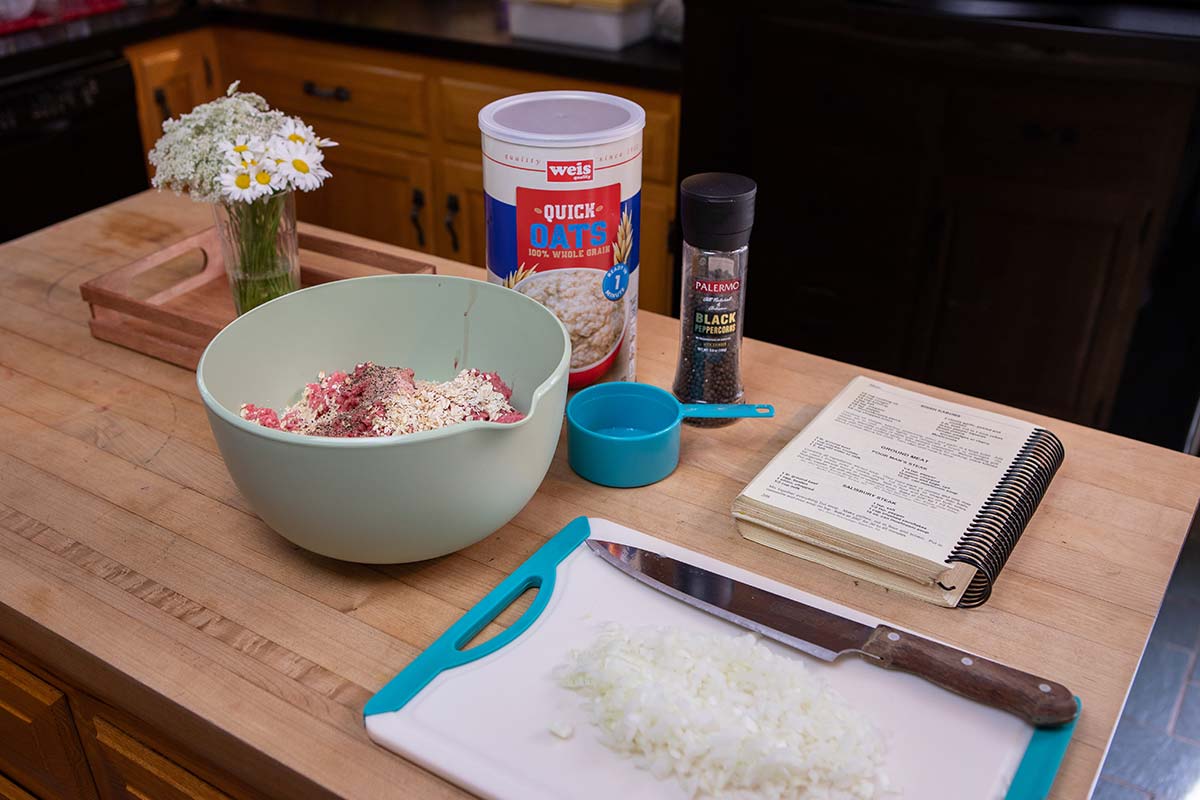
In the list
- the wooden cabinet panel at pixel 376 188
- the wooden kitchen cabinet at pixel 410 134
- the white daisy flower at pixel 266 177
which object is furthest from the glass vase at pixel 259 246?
the wooden cabinet panel at pixel 376 188

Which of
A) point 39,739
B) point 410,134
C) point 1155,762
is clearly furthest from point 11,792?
point 410,134

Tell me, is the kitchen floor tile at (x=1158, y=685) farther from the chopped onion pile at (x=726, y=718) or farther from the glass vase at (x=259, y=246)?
the glass vase at (x=259, y=246)

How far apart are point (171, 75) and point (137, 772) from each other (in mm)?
2254

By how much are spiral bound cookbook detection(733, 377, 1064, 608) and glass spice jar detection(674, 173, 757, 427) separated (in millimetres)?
109

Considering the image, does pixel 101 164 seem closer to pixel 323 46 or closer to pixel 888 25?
pixel 323 46

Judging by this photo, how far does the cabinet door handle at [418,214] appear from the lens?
2.67 metres

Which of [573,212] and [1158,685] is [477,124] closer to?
[573,212]

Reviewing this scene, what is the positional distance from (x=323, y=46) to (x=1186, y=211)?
2.01 m

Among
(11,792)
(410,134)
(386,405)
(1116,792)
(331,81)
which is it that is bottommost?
(1116,792)

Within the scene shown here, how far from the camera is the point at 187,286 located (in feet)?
4.20

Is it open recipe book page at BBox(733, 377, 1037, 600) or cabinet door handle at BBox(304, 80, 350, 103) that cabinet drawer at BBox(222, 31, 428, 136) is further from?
open recipe book page at BBox(733, 377, 1037, 600)

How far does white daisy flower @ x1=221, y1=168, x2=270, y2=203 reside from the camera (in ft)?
3.44

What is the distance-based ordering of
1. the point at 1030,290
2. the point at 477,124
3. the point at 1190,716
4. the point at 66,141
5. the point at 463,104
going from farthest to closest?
1. the point at 463,104
2. the point at 66,141
3. the point at 477,124
4. the point at 1030,290
5. the point at 1190,716

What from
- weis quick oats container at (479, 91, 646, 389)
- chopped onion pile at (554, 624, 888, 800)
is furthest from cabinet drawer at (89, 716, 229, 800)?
weis quick oats container at (479, 91, 646, 389)
